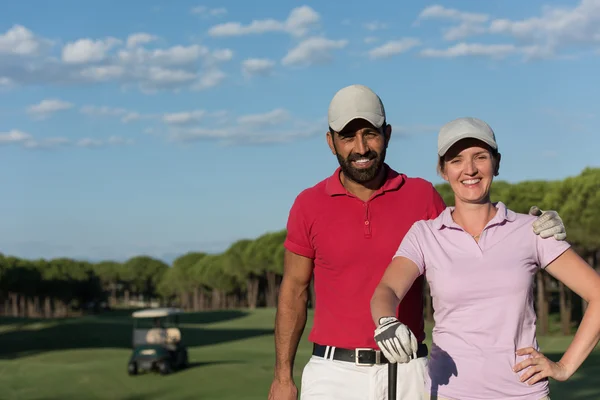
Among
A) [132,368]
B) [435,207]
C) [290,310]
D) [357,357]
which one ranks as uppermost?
[435,207]

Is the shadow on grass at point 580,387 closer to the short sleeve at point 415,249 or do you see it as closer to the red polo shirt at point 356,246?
the red polo shirt at point 356,246

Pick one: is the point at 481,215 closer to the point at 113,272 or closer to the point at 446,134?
the point at 446,134

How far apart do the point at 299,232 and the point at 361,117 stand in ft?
2.95

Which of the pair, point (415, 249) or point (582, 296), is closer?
point (582, 296)

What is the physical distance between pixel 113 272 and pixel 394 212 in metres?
174

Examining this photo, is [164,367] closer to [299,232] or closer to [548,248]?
[299,232]

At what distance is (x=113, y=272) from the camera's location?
176 meters

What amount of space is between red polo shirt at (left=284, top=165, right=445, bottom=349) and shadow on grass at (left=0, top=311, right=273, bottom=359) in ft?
147

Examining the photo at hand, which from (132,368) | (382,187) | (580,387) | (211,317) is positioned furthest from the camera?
(211,317)

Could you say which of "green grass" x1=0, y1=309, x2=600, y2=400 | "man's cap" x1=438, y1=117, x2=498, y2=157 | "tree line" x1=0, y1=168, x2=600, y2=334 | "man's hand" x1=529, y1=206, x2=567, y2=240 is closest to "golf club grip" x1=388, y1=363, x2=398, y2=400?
"man's hand" x1=529, y1=206, x2=567, y2=240

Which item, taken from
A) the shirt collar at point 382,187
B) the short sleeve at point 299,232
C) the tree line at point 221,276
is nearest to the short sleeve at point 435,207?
the shirt collar at point 382,187

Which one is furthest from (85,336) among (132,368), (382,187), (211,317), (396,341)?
(396,341)

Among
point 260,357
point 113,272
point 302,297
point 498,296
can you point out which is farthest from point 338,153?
point 113,272

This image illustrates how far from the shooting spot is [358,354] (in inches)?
221
